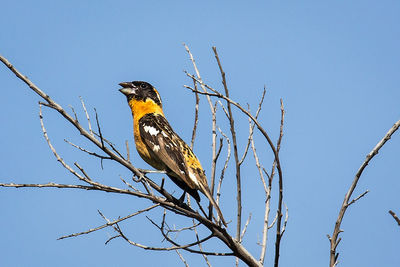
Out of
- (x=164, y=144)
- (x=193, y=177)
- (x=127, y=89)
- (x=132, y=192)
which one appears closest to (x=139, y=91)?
(x=127, y=89)

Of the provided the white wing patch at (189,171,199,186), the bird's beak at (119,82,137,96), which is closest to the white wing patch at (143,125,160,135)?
the white wing patch at (189,171,199,186)

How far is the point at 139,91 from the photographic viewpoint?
24.9ft

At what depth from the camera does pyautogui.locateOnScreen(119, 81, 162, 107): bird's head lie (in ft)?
24.8

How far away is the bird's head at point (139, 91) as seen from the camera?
7.55m

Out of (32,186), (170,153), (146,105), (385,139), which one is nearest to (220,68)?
(385,139)

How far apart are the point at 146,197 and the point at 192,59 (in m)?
1.64

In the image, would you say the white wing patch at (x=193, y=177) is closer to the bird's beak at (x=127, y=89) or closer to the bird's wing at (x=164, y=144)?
the bird's wing at (x=164, y=144)

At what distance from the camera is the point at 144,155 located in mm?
6535

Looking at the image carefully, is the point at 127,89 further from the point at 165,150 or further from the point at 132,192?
the point at 132,192

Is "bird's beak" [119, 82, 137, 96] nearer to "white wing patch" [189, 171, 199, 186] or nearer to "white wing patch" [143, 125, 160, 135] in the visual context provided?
"white wing patch" [143, 125, 160, 135]

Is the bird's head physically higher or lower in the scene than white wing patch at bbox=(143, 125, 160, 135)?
higher

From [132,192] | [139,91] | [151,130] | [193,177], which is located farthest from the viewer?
[139,91]

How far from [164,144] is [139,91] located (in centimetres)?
151

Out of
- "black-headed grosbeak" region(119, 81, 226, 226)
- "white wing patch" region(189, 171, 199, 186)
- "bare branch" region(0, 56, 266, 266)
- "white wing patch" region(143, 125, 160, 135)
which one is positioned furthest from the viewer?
"white wing patch" region(143, 125, 160, 135)
